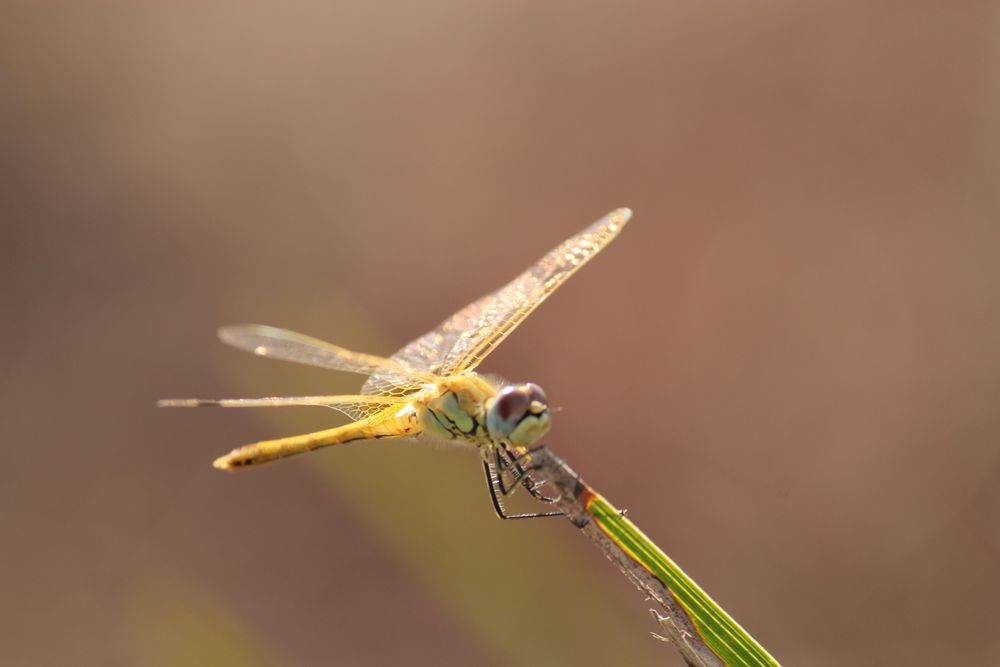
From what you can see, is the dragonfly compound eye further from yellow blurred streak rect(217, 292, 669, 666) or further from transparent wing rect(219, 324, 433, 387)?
yellow blurred streak rect(217, 292, 669, 666)

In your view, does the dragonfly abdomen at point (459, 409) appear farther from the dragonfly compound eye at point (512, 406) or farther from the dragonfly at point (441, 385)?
the dragonfly compound eye at point (512, 406)

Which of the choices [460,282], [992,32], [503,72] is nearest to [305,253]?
[460,282]

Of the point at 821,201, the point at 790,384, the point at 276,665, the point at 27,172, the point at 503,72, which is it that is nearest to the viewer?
the point at 276,665

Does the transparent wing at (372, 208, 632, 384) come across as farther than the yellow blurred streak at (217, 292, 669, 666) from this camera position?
No

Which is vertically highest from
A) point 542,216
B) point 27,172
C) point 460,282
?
point 542,216

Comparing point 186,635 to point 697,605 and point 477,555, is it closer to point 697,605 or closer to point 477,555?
point 477,555

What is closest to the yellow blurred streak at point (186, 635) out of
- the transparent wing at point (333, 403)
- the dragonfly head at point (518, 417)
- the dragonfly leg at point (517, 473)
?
the transparent wing at point (333, 403)

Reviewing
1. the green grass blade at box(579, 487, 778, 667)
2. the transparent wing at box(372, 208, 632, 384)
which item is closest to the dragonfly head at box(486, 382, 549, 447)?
the transparent wing at box(372, 208, 632, 384)

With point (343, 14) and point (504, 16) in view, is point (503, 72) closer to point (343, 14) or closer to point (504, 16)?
point (504, 16)
